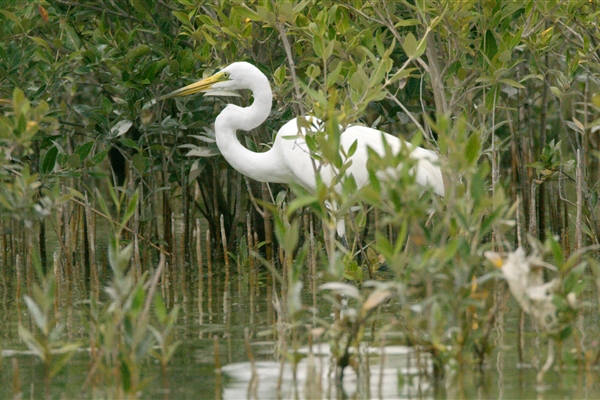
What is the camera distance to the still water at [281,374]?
4.04m

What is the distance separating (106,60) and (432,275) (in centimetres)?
392

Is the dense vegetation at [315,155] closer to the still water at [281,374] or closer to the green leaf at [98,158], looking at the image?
the green leaf at [98,158]

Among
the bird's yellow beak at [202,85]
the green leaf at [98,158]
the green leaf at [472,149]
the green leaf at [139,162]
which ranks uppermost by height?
the bird's yellow beak at [202,85]

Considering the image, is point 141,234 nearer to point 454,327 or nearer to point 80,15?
point 80,15

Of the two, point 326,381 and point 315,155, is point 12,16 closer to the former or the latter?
point 315,155

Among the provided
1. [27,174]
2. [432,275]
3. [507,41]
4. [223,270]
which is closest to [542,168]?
[507,41]

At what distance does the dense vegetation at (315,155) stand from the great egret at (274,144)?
0.58 ft

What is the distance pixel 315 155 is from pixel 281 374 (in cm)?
141

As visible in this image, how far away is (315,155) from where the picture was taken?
16.6ft

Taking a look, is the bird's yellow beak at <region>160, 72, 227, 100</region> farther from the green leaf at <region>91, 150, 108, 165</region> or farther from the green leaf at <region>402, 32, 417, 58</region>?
the green leaf at <region>402, 32, 417, 58</region>

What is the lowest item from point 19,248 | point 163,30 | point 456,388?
point 456,388

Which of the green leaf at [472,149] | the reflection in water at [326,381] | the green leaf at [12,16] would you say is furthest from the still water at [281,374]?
the green leaf at [12,16]

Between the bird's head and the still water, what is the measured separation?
2.01 meters

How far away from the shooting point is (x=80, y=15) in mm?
7566
